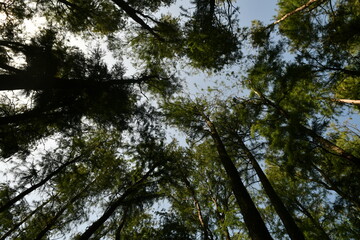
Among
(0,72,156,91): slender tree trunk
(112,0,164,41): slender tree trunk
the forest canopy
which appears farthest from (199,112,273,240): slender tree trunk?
(112,0,164,41): slender tree trunk

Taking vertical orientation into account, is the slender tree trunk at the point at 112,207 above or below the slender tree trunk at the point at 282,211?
above

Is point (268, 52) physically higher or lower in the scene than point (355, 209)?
higher

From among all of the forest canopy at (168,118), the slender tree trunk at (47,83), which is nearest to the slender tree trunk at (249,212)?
the forest canopy at (168,118)

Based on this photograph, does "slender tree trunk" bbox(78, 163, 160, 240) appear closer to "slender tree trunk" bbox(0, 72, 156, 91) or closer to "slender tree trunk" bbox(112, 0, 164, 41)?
"slender tree trunk" bbox(0, 72, 156, 91)

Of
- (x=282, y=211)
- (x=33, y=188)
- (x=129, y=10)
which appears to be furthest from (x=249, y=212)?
(x=129, y=10)

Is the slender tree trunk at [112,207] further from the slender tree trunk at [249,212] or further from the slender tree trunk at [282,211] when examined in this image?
the slender tree trunk at [282,211]

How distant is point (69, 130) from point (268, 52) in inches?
289

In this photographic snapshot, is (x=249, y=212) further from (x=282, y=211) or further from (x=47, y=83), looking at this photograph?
(x=47, y=83)

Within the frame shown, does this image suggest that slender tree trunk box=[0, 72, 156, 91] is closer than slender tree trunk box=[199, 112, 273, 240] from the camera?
Yes

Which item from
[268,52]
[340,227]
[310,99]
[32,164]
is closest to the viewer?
[32,164]

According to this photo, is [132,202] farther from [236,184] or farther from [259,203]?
[259,203]

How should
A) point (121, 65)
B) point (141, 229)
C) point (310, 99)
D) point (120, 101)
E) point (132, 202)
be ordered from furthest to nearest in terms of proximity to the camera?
point (141, 229), point (132, 202), point (310, 99), point (121, 65), point (120, 101)

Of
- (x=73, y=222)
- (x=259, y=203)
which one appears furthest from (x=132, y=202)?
(x=259, y=203)

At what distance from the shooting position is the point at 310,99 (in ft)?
24.4
